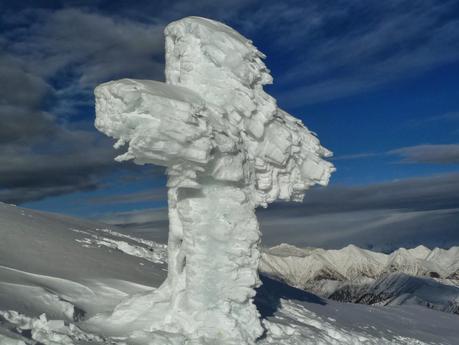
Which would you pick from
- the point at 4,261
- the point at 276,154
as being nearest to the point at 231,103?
the point at 276,154

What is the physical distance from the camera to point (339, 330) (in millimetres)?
17328

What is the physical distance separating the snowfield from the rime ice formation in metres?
0.99

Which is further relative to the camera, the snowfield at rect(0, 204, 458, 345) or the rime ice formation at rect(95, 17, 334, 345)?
the rime ice formation at rect(95, 17, 334, 345)

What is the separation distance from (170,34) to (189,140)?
3.56 m

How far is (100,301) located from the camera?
14266 mm

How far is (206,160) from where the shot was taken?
A: 11.8 meters

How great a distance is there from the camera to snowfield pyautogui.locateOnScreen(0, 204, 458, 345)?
11085 mm

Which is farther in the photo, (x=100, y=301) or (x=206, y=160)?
(x=100, y=301)

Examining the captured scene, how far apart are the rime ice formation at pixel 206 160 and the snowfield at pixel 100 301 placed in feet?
3.26

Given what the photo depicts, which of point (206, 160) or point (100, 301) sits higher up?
point (206, 160)

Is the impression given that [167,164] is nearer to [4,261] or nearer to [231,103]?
[231,103]

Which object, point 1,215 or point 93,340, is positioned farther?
point 1,215

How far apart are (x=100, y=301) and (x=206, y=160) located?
5008mm

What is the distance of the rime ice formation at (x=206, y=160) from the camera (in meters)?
11.5
